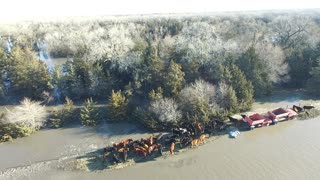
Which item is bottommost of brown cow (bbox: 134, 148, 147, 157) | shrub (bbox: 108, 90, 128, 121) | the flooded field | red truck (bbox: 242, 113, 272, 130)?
the flooded field

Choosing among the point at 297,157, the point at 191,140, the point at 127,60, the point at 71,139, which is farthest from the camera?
the point at 127,60

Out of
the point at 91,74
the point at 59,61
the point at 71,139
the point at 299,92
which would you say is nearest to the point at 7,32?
the point at 59,61

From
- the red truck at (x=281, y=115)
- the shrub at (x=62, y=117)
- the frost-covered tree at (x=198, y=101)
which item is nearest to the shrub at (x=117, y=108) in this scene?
the shrub at (x=62, y=117)

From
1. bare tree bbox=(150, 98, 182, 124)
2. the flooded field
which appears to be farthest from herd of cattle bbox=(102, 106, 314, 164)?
bare tree bbox=(150, 98, 182, 124)

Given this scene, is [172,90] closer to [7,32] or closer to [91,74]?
[91,74]

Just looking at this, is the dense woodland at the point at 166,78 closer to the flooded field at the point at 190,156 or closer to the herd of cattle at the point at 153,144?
the herd of cattle at the point at 153,144

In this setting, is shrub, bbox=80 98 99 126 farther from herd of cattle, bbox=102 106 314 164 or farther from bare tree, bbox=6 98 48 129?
herd of cattle, bbox=102 106 314 164
